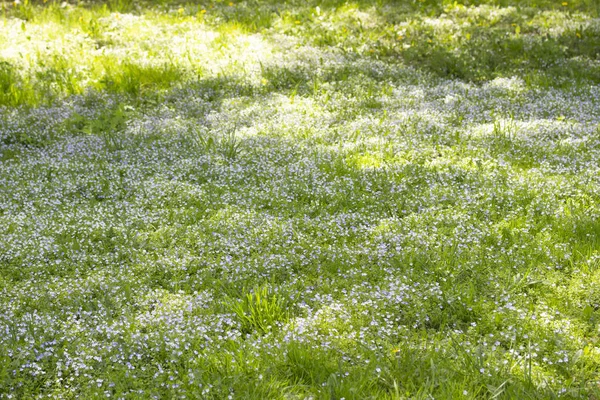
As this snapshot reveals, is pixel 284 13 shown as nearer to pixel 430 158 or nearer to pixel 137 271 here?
pixel 430 158

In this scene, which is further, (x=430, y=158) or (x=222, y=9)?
(x=222, y=9)

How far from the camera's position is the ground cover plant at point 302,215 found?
4.15 m

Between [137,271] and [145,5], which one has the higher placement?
[145,5]

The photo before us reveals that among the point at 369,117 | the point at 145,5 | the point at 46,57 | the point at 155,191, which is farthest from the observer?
the point at 145,5

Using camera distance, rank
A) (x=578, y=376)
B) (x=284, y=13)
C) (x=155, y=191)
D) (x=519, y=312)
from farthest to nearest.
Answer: (x=284, y=13)
(x=155, y=191)
(x=519, y=312)
(x=578, y=376)

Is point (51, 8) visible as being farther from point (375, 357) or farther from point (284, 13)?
point (375, 357)

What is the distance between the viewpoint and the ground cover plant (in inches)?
163

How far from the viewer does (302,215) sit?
634 centimetres

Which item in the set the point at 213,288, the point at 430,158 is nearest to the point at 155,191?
the point at 213,288

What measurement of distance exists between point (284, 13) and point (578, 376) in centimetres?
1192

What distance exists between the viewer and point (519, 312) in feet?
15.2

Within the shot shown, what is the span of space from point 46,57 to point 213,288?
8117 millimetres

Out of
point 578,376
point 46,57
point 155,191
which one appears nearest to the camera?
point 578,376

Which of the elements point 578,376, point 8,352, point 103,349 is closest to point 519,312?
point 578,376
